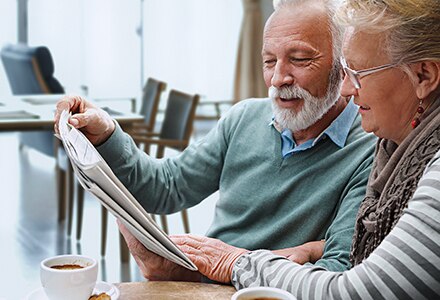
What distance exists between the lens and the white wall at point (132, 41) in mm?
7934

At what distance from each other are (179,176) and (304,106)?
0.45 meters

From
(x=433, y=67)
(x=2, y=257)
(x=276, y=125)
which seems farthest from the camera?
(x=2, y=257)

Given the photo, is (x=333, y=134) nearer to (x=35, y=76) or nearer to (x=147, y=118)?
(x=147, y=118)

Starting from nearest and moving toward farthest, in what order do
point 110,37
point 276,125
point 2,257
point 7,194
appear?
point 276,125 → point 2,257 → point 7,194 → point 110,37

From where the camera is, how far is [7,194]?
5.57 metres

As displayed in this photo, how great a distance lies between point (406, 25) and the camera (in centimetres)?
141

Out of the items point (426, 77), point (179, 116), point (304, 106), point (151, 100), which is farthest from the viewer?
point (151, 100)

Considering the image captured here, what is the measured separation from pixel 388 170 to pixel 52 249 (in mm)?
3129

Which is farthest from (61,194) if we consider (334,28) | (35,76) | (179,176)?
(334,28)

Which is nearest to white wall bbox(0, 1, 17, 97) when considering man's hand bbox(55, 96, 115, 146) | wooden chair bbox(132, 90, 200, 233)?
wooden chair bbox(132, 90, 200, 233)

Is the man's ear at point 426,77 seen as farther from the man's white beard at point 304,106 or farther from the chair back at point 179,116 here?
the chair back at point 179,116

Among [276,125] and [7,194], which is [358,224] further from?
[7,194]

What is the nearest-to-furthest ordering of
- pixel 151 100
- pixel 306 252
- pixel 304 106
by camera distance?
pixel 306 252
pixel 304 106
pixel 151 100

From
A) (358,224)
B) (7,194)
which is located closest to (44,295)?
(358,224)
